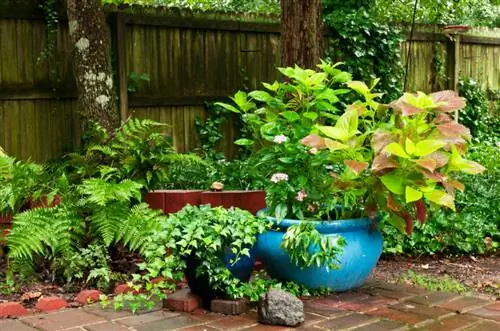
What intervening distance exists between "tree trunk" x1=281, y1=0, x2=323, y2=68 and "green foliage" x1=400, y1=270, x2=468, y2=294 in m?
1.94

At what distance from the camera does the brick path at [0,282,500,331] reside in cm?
297

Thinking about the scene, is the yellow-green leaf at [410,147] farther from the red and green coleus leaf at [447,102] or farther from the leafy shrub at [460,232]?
the leafy shrub at [460,232]

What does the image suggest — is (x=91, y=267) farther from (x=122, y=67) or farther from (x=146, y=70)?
(x=146, y=70)

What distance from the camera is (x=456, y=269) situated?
4.34 meters

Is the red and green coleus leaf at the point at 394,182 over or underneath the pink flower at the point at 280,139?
underneath

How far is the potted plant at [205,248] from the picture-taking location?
10.3ft

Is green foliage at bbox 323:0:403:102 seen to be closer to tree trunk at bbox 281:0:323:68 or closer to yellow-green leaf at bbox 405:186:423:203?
tree trunk at bbox 281:0:323:68

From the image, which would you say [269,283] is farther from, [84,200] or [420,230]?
[420,230]

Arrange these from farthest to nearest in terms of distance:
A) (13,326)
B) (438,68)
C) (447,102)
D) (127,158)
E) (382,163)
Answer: (438,68), (127,158), (447,102), (382,163), (13,326)

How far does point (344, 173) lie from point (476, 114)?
6.88 m

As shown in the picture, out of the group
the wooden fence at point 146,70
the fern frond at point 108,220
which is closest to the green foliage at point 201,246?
the fern frond at point 108,220

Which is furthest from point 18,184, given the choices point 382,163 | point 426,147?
point 426,147

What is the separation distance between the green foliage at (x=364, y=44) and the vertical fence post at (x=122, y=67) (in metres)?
2.58

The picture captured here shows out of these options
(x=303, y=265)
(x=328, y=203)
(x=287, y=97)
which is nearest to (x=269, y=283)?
(x=303, y=265)
